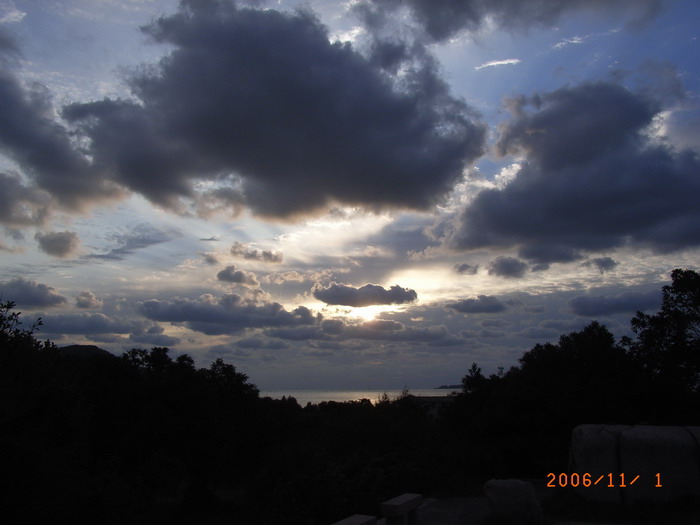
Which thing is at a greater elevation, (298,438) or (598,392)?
(598,392)

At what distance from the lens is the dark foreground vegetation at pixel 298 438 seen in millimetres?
10242

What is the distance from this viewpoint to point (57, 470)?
32.8 feet

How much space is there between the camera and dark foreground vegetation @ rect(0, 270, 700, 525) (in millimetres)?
10242

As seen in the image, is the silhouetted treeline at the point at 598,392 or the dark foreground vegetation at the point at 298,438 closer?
the dark foreground vegetation at the point at 298,438

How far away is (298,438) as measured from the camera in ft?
61.7

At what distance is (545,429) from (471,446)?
2255 millimetres
